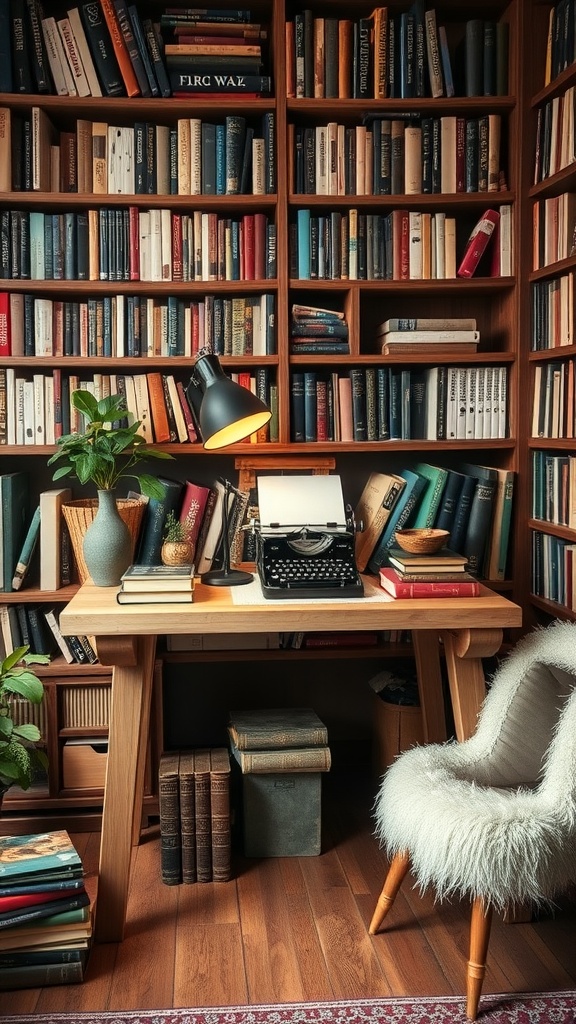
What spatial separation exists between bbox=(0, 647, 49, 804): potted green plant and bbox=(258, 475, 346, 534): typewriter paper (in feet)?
2.50

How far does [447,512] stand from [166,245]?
118 cm

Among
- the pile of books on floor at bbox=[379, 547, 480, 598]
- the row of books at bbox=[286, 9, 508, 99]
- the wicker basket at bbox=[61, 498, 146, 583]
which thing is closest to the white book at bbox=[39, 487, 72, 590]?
the wicker basket at bbox=[61, 498, 146, 583]

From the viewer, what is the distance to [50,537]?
2.80 meters

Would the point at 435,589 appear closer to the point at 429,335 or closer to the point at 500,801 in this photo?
the point at 500,801

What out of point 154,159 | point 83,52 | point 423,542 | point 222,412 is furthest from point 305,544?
point 83,52

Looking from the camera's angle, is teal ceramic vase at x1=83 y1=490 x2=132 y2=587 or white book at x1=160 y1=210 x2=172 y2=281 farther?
white book at x1=160 y1=210 x2=172 y2=281

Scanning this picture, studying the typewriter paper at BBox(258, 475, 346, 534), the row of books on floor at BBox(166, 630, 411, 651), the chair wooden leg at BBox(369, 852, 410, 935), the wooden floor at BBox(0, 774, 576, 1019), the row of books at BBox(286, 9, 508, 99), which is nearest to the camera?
the wooden floor at BBox(0, 774, 576, 1019)

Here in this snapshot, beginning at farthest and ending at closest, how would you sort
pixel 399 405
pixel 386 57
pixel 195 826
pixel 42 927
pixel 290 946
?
pixel 399 405 < pixel 386 57 < pixel 195 826 < pixel 290 946 < pixel 42 927

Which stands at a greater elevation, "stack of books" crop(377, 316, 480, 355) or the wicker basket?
"stack of books" crop(377, 316, 480, 355)

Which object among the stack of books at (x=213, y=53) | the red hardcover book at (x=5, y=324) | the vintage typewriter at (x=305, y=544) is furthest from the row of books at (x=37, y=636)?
the stack of books at (x=213, y=53)

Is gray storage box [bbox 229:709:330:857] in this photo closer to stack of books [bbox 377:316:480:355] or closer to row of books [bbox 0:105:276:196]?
stack of books [bbox 377:316:480:355]

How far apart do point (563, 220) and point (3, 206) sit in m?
1.64

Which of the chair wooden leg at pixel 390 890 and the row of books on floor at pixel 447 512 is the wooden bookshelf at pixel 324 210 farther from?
the chair wooden leg at pixel 390 890

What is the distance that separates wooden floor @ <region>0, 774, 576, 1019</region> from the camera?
6.67 ft
